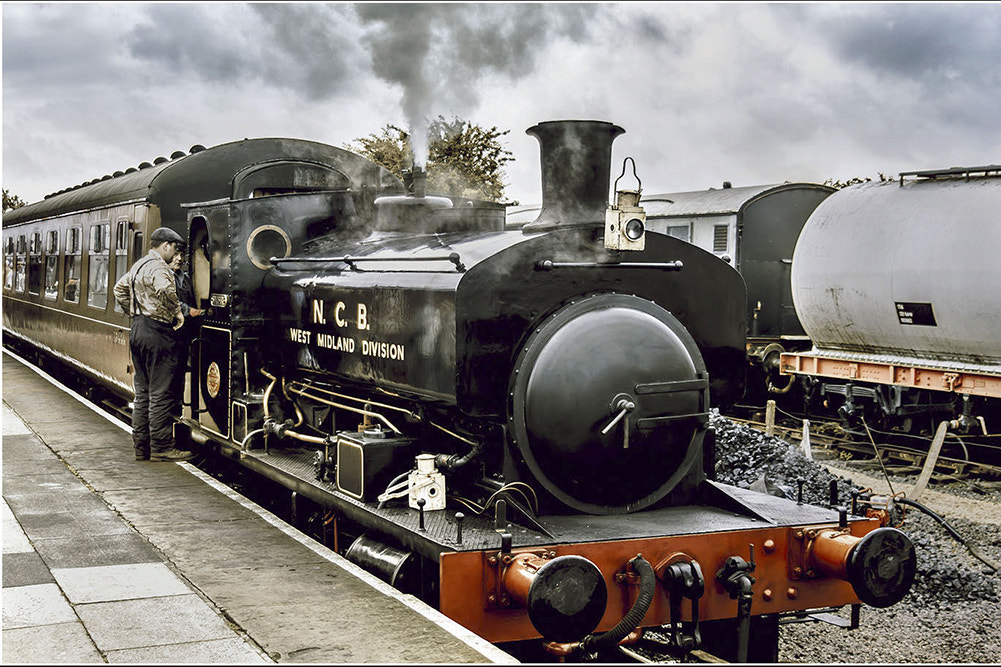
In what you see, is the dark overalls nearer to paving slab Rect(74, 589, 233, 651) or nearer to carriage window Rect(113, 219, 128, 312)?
carriage window Rect(113, 219, 128, 312)

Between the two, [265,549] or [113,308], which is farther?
[113,308]

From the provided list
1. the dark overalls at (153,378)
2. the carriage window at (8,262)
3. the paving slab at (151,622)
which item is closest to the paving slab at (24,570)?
the paving slab at (151,622)

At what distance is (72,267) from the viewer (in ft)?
43.7

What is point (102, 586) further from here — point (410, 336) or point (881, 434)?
point (881, 434)

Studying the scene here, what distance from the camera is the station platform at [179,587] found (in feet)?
13.4

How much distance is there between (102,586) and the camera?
493 centimetres

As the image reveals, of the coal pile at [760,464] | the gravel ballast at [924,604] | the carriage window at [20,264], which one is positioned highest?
the carriage window at [20,264]

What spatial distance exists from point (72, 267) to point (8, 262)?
29.3 feet

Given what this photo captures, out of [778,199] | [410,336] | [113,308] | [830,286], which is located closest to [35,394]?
[113,308]

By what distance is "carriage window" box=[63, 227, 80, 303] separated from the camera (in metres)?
13.0

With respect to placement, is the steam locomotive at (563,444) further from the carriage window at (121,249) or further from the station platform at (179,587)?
the carriage window at (121,249)

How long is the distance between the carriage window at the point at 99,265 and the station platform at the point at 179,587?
145 inches

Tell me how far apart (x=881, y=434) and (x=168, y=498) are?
32.5ft

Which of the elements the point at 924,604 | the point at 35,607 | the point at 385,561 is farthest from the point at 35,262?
the point at 924,604
